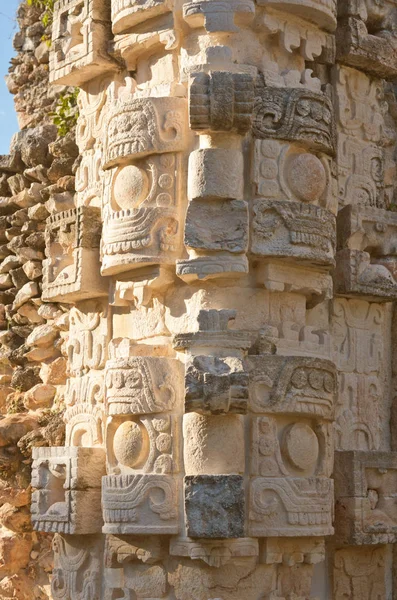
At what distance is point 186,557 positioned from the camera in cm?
646

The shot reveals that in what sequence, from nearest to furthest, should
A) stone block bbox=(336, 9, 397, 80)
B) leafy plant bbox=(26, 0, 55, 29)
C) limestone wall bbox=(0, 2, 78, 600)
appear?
stone block bbox=(336, 9, 397, 80) < limestone wall bbox=(0, 2, 78, 600) < leafy plant bbox=(26, 0, 55, 29)

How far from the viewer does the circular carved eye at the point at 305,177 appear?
6777 millimetres

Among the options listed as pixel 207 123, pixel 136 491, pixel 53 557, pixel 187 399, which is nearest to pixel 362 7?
pixel 207 123

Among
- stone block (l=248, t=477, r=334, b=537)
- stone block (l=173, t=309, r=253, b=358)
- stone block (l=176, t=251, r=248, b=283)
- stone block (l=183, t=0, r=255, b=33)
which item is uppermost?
stone block (l=183, t=0, r=255, b=33)

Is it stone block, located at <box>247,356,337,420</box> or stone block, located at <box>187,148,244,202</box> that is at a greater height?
stone block, located at <box>187,148,244,202</box>

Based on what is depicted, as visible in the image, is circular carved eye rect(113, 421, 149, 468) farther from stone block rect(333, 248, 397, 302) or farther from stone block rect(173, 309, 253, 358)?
stone block rect(333, 248, 397, 302)

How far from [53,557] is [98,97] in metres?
2.95

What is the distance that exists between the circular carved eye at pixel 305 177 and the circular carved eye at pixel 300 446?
4.30 feet

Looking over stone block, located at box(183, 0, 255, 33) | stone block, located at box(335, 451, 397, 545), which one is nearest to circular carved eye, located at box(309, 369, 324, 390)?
stone block, located at box(335, 451, 397, 545)

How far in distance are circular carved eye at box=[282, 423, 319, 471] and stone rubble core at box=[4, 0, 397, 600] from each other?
0.04ft

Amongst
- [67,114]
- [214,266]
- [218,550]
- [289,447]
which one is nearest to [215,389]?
[289,447]

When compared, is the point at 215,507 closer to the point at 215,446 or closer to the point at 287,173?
the point at 215,446

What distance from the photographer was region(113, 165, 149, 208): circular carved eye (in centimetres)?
680

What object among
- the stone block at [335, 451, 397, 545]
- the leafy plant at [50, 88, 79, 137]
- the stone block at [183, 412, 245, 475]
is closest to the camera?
the stone block at [183, 412, 245, 475]
